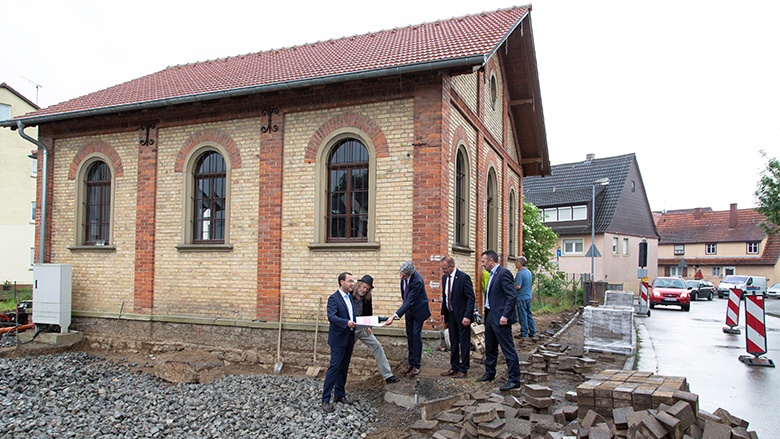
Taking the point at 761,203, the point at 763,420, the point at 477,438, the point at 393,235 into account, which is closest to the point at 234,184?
the point at 393,235

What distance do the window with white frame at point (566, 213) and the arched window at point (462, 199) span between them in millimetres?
26505

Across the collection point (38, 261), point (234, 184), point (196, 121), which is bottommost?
point (38, 261)

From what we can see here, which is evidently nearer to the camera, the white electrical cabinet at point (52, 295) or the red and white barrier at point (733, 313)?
the white electrical cabinet at point (52, 295)

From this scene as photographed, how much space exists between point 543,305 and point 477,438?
16.1 meters

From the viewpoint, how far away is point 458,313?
8.72 meters

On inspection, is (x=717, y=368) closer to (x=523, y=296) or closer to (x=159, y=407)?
(x=523, y=296)

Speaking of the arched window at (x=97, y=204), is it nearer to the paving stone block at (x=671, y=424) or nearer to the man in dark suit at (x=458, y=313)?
the man in dark suit at (x=458, y=313)

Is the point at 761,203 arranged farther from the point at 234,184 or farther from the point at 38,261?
the point at 38,261

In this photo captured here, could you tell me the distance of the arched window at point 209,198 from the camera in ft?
39.4

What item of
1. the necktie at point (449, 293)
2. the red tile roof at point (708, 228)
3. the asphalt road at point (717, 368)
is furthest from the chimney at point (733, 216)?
the necktie at point (449, 293)

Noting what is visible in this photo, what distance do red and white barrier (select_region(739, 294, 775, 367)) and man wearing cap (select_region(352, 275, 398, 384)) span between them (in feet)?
24.6

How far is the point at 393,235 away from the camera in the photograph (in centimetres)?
1025

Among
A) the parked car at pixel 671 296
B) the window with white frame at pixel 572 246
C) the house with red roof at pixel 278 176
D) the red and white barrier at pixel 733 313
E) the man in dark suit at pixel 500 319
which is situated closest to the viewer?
the man in dark suit at pixel 500 319

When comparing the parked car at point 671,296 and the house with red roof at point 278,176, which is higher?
the house with red roof at point 278,176
